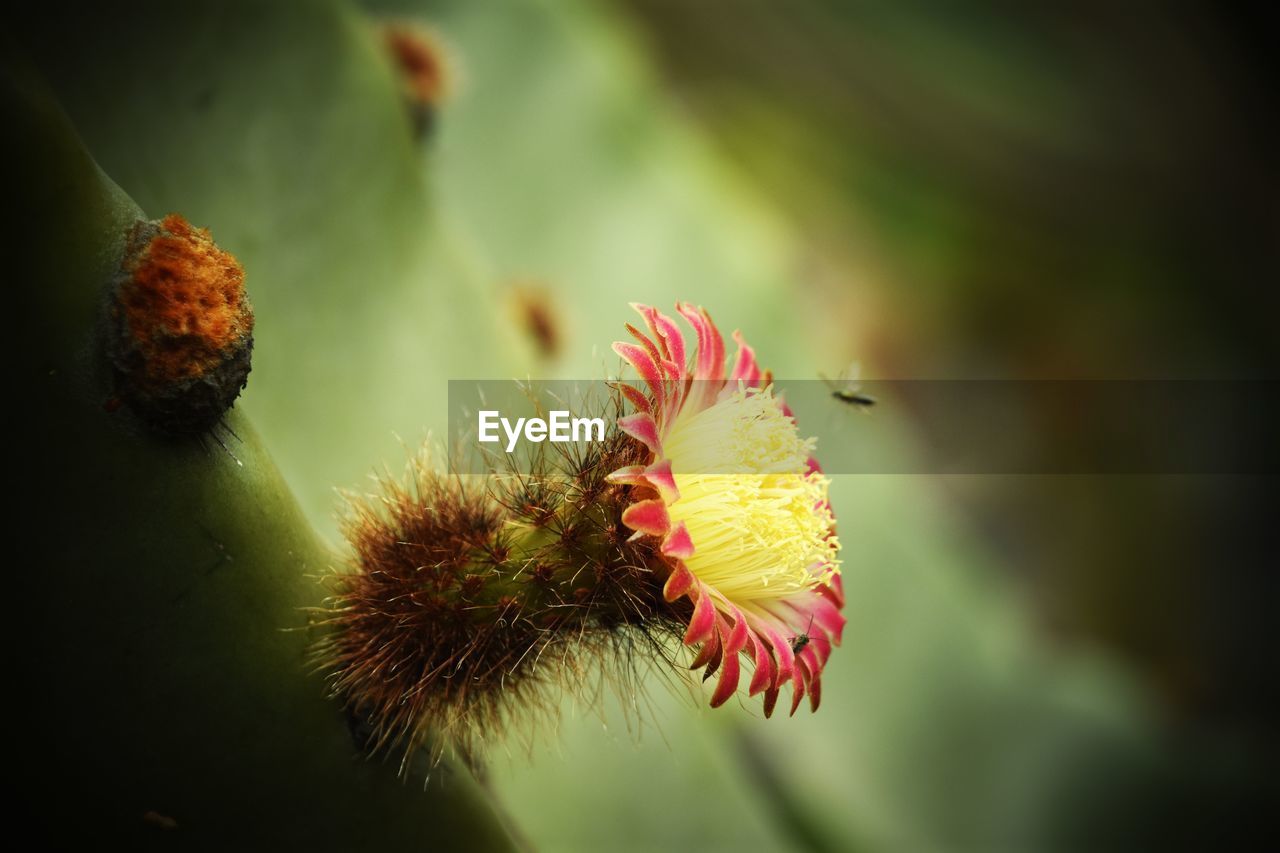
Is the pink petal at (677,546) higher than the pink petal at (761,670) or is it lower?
higher

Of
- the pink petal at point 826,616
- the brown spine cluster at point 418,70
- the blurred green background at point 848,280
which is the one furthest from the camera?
the brown spine cluster at point 418,70

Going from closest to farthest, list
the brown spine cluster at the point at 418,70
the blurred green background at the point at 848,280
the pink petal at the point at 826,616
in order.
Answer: the pink petal at the point at 826,616 → the blurred green background at the point at 848,280 → the brown spine cluster at the point at 418,70

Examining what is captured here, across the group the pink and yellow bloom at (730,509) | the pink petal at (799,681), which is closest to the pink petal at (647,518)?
the pink and yellow bloom at (730,509)

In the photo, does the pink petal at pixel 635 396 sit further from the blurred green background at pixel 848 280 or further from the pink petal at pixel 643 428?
the blurred green background at pixel 848 280

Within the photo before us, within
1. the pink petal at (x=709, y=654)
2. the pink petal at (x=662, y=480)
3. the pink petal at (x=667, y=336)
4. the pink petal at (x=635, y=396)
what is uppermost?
the pink petal at (x=667, y=336)

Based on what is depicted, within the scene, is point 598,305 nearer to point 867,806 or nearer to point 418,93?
point 418,93

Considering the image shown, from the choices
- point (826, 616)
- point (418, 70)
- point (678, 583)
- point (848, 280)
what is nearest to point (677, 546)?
point (678, 583)

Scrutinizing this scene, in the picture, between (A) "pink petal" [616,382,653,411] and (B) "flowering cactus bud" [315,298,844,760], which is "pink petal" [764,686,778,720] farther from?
(A) "pink petal" [616,382,653,411]
